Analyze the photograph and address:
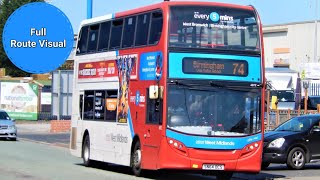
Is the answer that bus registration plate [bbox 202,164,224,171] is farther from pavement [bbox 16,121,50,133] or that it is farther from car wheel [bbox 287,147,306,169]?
pavement [bbox 16,121,50,133]

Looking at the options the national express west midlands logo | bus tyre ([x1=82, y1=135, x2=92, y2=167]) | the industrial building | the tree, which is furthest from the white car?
the tree

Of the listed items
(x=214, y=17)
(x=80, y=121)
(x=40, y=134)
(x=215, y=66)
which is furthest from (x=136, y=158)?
(x=40, y=134)

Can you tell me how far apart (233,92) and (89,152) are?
6.75m

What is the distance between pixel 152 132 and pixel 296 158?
579cm

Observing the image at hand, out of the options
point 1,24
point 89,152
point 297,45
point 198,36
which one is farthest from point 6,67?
point 198,36

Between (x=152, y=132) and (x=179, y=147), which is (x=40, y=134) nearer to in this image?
(x=152, y=132)

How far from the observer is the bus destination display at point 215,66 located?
16000mm

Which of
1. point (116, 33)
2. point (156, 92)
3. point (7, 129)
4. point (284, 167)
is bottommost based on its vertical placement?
point (284, 167)

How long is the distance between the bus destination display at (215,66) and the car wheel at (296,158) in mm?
4807

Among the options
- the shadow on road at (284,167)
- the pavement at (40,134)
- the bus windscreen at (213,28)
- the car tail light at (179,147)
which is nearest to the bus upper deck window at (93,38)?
the bus windscreen at (213,28)

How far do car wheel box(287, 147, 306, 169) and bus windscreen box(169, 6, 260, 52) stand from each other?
491 cm

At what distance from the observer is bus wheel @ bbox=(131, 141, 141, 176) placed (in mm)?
17406

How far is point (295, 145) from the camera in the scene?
66.0ft

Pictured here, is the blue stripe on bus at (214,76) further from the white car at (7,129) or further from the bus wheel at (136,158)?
the white car at (7,129)
